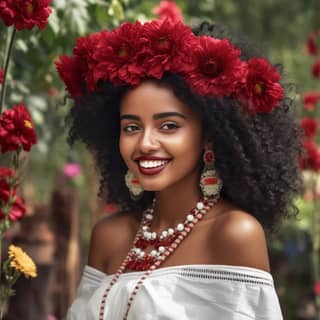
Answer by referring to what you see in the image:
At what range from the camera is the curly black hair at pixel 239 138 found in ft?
9.92

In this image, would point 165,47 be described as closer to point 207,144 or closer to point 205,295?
point 207,144

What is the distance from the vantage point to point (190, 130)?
3027 mm

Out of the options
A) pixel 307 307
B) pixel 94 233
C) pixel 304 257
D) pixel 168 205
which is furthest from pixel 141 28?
pixel 304 257

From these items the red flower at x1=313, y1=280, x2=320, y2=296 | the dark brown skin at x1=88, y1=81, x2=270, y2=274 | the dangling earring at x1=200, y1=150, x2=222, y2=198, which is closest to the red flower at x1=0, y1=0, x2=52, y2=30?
the dark brown skin at x1=88, y1=81, x2=270, y2=274

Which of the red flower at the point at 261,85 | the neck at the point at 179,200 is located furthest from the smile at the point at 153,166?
the red flower at the point at 261,85

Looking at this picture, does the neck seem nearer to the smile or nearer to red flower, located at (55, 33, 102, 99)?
the smile

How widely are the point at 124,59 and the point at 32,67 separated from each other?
1.88 meters

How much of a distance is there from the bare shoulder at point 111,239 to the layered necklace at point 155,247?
0.11 m

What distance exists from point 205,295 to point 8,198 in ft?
2.78

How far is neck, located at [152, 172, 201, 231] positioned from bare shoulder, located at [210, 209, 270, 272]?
0.19 m

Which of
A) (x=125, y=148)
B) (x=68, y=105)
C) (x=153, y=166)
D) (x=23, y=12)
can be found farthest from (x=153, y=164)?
(x=68, y=105)

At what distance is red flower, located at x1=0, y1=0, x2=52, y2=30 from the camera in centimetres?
313

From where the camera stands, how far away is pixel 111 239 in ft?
10.9

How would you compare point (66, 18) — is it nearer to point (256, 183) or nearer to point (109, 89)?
point (109, 89)
